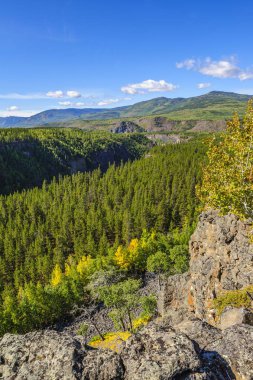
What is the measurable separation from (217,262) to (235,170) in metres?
21.0

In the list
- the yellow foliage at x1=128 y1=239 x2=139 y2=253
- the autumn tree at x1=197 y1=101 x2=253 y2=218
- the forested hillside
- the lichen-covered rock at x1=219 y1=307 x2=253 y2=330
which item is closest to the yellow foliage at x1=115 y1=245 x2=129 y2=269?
the forested hillside

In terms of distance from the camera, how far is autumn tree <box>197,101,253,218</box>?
87.9ft

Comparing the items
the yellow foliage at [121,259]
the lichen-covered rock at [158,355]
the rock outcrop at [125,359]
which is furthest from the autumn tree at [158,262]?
the lichen-covered rock at [158,355]

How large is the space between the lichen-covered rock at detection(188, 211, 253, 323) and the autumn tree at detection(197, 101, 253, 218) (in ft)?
28.9

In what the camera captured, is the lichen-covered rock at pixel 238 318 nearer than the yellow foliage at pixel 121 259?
Yes

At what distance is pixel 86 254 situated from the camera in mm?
123562

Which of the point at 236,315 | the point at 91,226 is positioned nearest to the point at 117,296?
the point at 236,315

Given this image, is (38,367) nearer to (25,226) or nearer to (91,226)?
(91,226)

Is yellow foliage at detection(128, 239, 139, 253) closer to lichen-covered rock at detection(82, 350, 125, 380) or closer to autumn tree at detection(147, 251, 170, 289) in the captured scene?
autumn tree at detection(147, 251, 170, 289)

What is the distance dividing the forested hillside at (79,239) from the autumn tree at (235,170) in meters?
67.9

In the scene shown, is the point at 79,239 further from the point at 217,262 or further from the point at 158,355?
the point at 158,355

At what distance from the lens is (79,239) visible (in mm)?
127438

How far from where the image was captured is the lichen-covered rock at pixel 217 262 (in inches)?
1518

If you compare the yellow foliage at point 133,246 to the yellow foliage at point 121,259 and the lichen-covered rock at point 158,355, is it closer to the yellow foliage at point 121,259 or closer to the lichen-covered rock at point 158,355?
the yellow foliage at point 121,259
